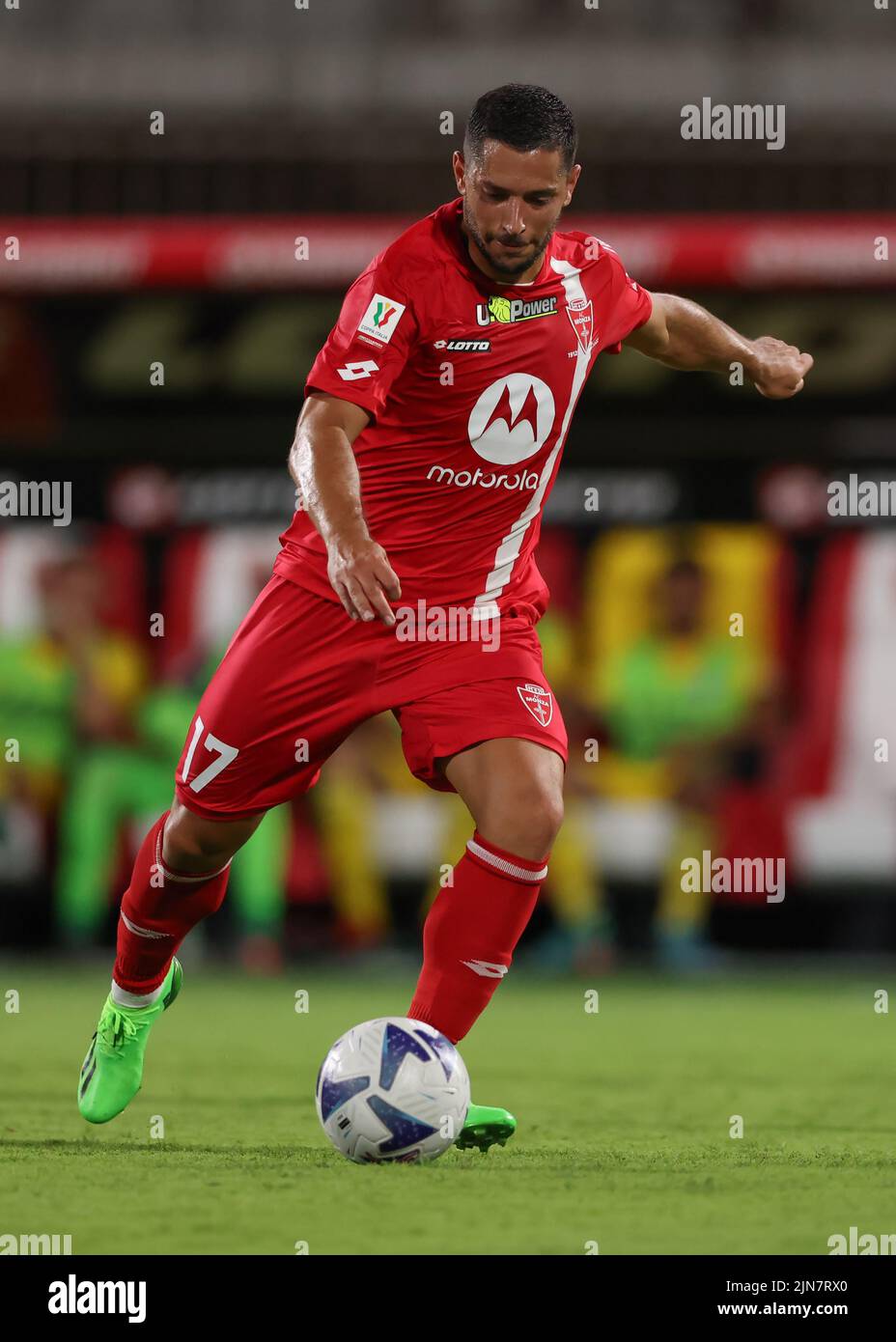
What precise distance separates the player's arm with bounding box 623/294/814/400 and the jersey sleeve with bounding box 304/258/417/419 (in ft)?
2.72

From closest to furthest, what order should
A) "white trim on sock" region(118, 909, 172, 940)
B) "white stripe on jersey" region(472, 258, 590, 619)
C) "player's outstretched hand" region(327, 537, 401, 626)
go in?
"player's outstretched hand" region(327, 537, 401, 626), "white stripe on jersey" region(472, 258, 590, 619), "white trim on sock" region(118, 909, 172, 940)

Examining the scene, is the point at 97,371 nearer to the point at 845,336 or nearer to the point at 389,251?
the point at 845,336

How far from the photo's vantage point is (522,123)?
184 inches

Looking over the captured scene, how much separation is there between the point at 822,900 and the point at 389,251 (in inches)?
269

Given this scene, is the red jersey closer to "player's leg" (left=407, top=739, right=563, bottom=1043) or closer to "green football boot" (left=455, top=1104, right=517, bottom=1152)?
"player's leg" (left=407, top=739, right=563, bottom=1043)

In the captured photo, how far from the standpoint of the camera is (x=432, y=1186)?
4512 mm

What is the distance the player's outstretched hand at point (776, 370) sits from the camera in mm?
5492

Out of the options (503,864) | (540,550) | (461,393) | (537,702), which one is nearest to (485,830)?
(503,864)

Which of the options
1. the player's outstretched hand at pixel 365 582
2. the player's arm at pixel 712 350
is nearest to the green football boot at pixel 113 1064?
the player's outstretched hand at pixel 365 582

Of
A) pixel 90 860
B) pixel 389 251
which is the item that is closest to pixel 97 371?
pixel 90 860

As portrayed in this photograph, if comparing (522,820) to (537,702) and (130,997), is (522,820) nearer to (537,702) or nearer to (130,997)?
(537,702)

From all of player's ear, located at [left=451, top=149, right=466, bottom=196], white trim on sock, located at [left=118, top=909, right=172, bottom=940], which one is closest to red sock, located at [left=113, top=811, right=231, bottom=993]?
white trim on sock, located at [left=118, top=909, right=172, bottom=940]

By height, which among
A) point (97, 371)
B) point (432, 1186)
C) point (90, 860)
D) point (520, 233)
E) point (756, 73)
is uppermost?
point (756, 73)

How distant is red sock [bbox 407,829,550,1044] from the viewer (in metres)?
4.89
